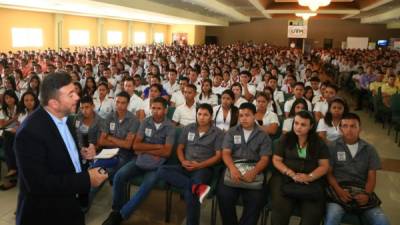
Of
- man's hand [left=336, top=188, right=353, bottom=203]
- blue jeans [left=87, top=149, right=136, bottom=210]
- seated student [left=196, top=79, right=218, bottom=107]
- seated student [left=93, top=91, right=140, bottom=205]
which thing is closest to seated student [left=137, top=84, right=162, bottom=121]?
seated student [left=196, top=79, right=218, bottom=107]

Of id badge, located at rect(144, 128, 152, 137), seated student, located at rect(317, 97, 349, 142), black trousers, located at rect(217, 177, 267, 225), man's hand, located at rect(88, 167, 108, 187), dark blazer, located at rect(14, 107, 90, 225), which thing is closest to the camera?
dark blazer, located at rect(14, 107, 90, 225)

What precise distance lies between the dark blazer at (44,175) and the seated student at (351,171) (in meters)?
2.02

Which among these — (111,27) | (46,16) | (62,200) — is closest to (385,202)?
(62,200)

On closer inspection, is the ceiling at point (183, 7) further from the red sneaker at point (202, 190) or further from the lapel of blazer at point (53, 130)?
the lapel of blazer at point (53, 130)

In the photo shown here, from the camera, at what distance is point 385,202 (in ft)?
13.3

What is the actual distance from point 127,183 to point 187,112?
168 cm

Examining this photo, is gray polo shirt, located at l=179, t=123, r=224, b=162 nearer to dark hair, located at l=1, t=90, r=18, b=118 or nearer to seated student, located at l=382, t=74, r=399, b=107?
dark hair, located at l=1, t=90, r=18, b=118

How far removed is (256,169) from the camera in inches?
128

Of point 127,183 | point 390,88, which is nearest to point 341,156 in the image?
point 127,183

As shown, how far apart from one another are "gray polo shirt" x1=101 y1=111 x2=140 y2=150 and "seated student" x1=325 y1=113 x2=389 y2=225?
7.05 ft

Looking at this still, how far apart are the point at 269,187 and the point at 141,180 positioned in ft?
4.09

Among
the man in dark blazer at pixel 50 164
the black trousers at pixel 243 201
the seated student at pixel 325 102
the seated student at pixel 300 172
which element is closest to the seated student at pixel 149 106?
the seated student at pixel 325 102

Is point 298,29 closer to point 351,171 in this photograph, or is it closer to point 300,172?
point 351,171

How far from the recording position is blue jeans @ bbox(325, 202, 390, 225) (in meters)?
2.76
